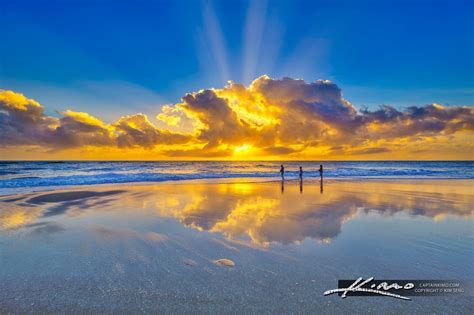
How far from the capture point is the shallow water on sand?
382 cm

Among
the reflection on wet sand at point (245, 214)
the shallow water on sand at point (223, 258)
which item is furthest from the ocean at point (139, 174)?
the shallow water on sand at point (223, 258)

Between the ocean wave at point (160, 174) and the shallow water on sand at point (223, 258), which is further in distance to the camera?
the ocean wave at point (160, 174)

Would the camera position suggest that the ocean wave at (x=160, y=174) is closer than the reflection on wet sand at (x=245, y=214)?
No

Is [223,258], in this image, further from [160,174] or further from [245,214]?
[160,174]

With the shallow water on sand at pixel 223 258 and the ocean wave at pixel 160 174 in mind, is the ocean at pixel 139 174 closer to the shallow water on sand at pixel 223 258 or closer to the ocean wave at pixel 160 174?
the ocean wave at pixel 160 174

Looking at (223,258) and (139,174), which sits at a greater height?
(139,174)

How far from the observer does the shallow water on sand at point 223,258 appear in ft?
12.5

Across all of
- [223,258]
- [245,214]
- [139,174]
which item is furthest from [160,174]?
[223,258]

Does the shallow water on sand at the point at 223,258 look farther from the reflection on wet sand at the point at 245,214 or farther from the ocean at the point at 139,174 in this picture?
the ocean at the point at 139,174

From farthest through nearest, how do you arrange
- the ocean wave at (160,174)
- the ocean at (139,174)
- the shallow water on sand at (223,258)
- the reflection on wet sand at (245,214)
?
the ocean wave at (160,174) → the ocean at (139,174) → the reflection on wet sand at (245,214) → the shallow water on sand at (223,258)

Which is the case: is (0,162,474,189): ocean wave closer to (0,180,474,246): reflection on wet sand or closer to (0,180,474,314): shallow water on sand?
(0,180,474,246): reflection on wet sand

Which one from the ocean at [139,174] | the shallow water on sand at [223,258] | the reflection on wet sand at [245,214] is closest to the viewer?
the shallow water on sand at [223,258]

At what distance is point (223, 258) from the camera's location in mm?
5453

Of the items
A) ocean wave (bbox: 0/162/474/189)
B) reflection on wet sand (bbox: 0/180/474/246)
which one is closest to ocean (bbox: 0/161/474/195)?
ocean wave (bbox: 0/162/474/189)
